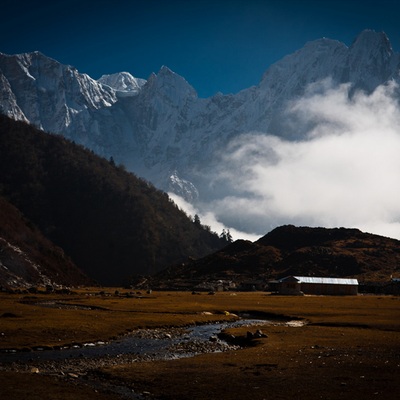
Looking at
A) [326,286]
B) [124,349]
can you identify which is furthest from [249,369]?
[326,286]

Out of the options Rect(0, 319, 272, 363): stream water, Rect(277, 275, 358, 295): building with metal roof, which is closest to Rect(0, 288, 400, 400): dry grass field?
Rect(0, 319, 272, 363): stream water

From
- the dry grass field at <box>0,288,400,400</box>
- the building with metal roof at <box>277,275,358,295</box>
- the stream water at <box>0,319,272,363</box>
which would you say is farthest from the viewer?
the building with metal roof at <box>277,275,358,295</box>

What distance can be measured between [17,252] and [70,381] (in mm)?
168744

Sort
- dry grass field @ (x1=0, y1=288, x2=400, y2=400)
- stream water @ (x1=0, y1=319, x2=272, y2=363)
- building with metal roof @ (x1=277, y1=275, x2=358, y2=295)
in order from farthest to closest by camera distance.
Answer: building with metal roof @ (x1=277, y1=275, x2=358, y2=295)
stream water @ (x1=0, y1=319, x2=272, y2=363)
dry grass field @ (x1=0, y1=288, x2=400, y2=400)

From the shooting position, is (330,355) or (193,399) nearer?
(193,399)

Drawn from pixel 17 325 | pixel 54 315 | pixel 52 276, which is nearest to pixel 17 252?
pixel 52 276

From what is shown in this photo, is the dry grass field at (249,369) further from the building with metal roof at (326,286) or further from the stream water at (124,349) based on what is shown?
the building with metal roof at (326,286)

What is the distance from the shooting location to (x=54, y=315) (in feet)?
200

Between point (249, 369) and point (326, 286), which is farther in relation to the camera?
point (326, 286)

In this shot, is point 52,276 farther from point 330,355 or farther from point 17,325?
point 330,355

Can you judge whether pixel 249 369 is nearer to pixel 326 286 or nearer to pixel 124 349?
pixel 124 349

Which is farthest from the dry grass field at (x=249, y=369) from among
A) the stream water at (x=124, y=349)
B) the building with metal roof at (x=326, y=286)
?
the building with metal roof at (x=326, y=286)

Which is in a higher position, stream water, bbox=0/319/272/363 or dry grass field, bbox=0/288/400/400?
dry grass field, bbox=0/288/400/400

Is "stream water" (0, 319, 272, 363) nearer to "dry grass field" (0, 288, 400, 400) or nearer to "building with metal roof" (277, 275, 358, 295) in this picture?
"dry grass field" (0, 288, 400, 400)
